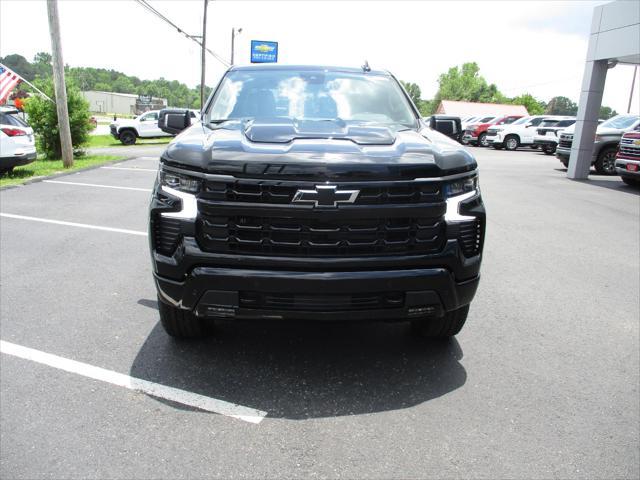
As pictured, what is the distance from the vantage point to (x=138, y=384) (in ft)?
10.4

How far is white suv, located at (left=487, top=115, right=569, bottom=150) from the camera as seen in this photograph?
91.7ft

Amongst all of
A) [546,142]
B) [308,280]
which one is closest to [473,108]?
[546,142]

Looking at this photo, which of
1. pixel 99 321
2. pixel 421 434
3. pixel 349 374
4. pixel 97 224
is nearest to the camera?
pixel 421 434

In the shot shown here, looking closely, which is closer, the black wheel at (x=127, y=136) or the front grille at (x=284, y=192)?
the front grille at (x=284, y=192)

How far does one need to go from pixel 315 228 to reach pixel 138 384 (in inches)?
57.1

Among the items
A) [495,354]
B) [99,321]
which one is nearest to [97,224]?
[99,321]

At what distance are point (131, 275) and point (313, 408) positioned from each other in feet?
9.72

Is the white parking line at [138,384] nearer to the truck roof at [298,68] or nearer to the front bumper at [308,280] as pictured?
the front bumper at [308,280]

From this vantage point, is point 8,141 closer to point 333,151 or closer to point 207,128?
point 207,128

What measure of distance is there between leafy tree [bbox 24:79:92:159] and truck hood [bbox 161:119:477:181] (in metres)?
14.9

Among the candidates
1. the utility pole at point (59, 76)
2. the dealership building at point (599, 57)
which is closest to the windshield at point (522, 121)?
the dealership building at point (599, 57)

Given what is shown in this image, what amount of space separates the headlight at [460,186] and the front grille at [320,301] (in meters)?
0.62

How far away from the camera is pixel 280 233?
282cm

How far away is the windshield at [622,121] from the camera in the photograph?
15594 mm
